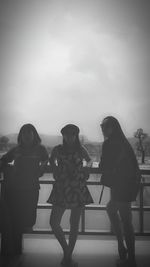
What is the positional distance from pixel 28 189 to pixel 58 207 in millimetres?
323

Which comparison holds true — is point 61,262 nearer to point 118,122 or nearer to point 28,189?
point 28,189

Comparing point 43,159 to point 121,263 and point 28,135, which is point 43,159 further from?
point 121,263

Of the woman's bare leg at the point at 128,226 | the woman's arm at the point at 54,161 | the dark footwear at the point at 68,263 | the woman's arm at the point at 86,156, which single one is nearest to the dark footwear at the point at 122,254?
the woman's bare leg at the point at 128,226

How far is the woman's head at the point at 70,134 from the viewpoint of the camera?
9.54ft

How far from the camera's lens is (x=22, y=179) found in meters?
2.85

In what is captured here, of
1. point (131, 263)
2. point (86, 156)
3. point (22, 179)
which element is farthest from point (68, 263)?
point (86, 156)

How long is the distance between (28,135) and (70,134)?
0.40 metres

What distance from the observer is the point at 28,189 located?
2.84 m

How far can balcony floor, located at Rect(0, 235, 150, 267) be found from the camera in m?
3.00

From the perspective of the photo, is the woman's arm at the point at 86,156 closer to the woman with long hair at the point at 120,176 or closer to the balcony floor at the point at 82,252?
the woman with long hair at the point at 120,176

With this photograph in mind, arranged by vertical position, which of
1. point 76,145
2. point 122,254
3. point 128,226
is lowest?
point 122,254

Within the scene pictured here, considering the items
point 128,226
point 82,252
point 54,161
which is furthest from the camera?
point 82,252

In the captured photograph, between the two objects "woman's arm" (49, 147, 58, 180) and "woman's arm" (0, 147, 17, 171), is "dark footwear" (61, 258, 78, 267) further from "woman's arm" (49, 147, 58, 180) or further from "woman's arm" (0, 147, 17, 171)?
"woman's arm" (0, 147, 17, 171)

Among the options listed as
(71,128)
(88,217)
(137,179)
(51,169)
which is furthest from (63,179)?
(88,217)
